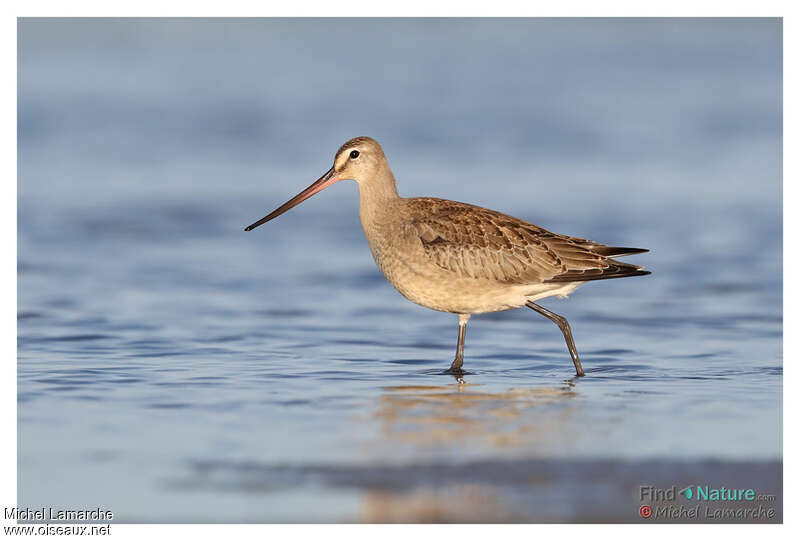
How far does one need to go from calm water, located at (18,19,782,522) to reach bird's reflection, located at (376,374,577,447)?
3 cm

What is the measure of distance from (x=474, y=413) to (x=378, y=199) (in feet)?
7.77

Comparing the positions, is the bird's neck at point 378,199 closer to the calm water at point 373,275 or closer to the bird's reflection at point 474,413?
the calm water at point 373,275

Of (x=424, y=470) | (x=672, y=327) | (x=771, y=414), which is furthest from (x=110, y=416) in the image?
(x=672, y=327)

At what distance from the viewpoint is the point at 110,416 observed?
21.6 feet

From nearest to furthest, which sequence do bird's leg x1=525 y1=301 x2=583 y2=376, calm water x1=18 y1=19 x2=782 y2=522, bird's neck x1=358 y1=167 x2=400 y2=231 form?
calm water x1=18 y1=19 x2=782 y2=522
bird's leg x1=525 y1=301 x2=583 y2=376
bird's neck x1=358 y1=167 x2=400 y2=231

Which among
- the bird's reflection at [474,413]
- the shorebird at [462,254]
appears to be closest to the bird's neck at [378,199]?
the shorebird at [462,254]

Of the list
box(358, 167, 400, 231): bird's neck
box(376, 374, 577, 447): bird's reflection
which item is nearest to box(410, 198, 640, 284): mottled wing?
box(358, 167, 400, 231): bird's neck

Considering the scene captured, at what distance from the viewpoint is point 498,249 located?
820 cm

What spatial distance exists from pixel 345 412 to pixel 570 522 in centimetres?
218

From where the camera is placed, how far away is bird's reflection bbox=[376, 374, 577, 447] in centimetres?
610

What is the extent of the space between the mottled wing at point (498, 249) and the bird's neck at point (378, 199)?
21cm

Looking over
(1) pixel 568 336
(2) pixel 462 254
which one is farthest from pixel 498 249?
(1) pixel 568 336

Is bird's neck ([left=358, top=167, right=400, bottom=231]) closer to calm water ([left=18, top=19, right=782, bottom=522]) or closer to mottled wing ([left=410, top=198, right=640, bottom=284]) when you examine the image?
mottled wing ([left=410, top=198, right=640, bottom=284])

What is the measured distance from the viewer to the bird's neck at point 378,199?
8.41 meters
